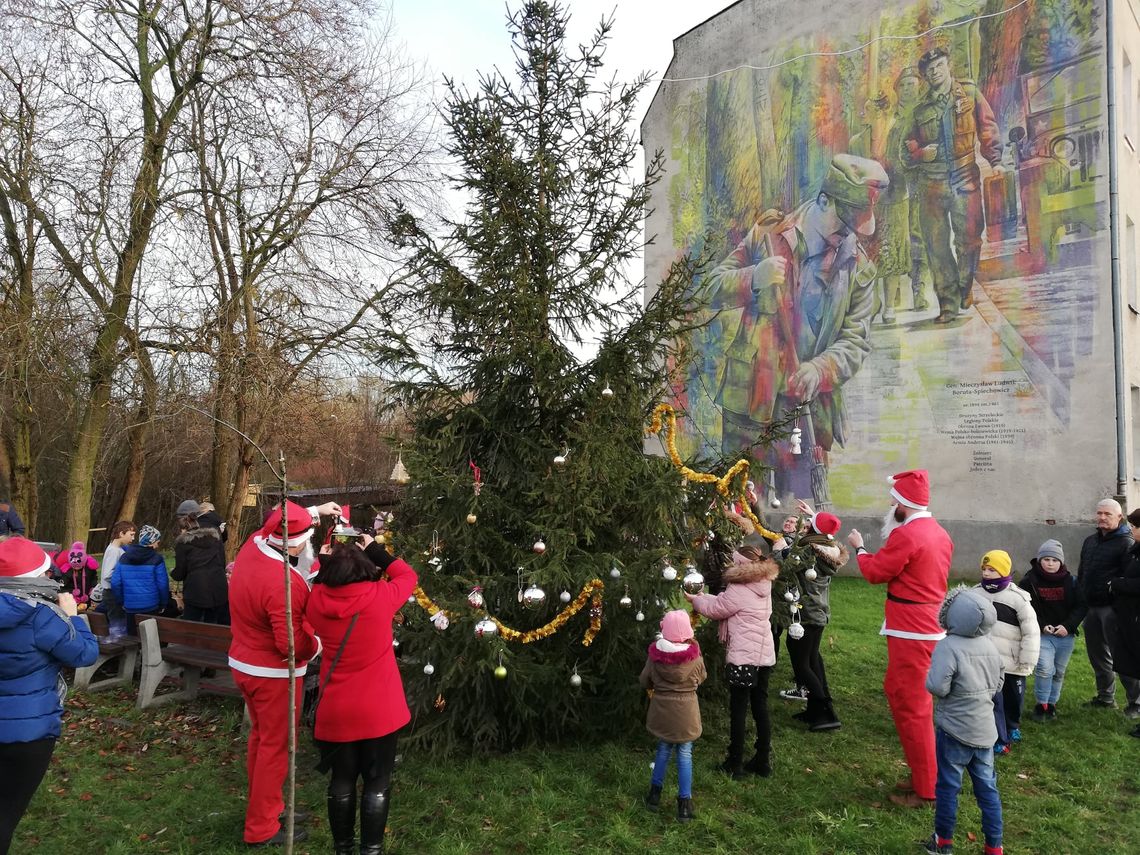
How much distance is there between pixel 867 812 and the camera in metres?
5.11

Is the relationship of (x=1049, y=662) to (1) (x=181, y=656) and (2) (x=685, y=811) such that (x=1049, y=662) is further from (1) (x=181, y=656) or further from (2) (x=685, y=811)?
(1) (x=181, y=656)

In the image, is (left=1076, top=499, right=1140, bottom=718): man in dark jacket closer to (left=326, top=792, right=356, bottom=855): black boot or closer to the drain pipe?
the drain pipe

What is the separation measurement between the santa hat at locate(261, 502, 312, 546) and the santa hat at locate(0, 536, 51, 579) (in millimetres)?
1102

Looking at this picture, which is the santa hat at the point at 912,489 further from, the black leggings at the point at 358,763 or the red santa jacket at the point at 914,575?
the black leggings at the point at 358,763

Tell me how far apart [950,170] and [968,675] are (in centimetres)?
1287

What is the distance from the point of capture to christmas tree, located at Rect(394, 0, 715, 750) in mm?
5867

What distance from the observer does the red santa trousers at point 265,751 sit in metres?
4.51

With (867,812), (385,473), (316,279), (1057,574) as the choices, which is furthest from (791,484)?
(385,473)

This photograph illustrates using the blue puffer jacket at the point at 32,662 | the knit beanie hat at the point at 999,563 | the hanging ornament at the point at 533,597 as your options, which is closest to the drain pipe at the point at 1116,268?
the knit beanie hat at the point at 999,563

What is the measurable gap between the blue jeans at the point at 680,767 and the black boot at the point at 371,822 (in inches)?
76.9

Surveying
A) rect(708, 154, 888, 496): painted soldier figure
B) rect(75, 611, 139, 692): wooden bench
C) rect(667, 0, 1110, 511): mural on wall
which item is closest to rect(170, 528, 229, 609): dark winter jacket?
rect(75, 611, 139, 692): wooden bench

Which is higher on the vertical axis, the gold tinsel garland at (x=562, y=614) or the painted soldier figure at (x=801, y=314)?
the painted soldier figure at (x=801, y=314)

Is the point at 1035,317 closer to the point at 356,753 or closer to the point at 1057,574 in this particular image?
the point at 1057,574

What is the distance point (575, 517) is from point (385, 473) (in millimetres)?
21683
